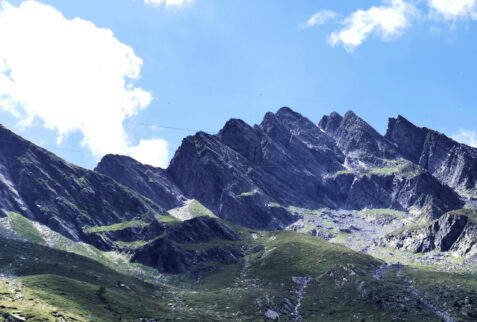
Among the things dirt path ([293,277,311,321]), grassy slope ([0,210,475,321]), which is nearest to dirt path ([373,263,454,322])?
grassy slope ([0,210,475,321])

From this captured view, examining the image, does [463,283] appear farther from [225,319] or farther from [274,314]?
[225,319]

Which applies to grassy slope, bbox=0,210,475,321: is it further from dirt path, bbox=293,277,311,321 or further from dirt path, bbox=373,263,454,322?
dirt path, bbox=373,263,454,322

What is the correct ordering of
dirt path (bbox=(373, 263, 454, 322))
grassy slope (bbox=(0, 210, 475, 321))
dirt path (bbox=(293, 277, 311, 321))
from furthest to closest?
dirt path (bbox=(293, 277, 311, 321)), dirt path (bbox=(373, 263, 454, 322)), grassy slope (bbox=(0, 210, 475, 321))

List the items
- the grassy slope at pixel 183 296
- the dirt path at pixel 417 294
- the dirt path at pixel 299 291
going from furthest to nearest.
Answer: the dirt path at pixel 299 291 → the dirt path at pixel 417 294 → the grassy slope at pixel 183 296

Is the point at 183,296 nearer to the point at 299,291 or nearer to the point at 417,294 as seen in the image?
the point at 299,291

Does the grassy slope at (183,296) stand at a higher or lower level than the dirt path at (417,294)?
lower

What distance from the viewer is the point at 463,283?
162 m

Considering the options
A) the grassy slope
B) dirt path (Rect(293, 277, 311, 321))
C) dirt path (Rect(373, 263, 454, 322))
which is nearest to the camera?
the grassy slope

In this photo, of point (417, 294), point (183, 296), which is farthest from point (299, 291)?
point (183, 296)

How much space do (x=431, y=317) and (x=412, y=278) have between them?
203 ft

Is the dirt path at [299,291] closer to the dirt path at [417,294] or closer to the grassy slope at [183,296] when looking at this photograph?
the grassy slope at [183,296]

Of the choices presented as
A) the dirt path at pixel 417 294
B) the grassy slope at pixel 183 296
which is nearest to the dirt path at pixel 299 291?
the grassy slope at pixel 183 296

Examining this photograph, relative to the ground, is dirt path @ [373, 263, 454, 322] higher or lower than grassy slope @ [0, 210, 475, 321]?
higher

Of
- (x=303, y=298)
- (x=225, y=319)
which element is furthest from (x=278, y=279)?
(x=225, y=319)
